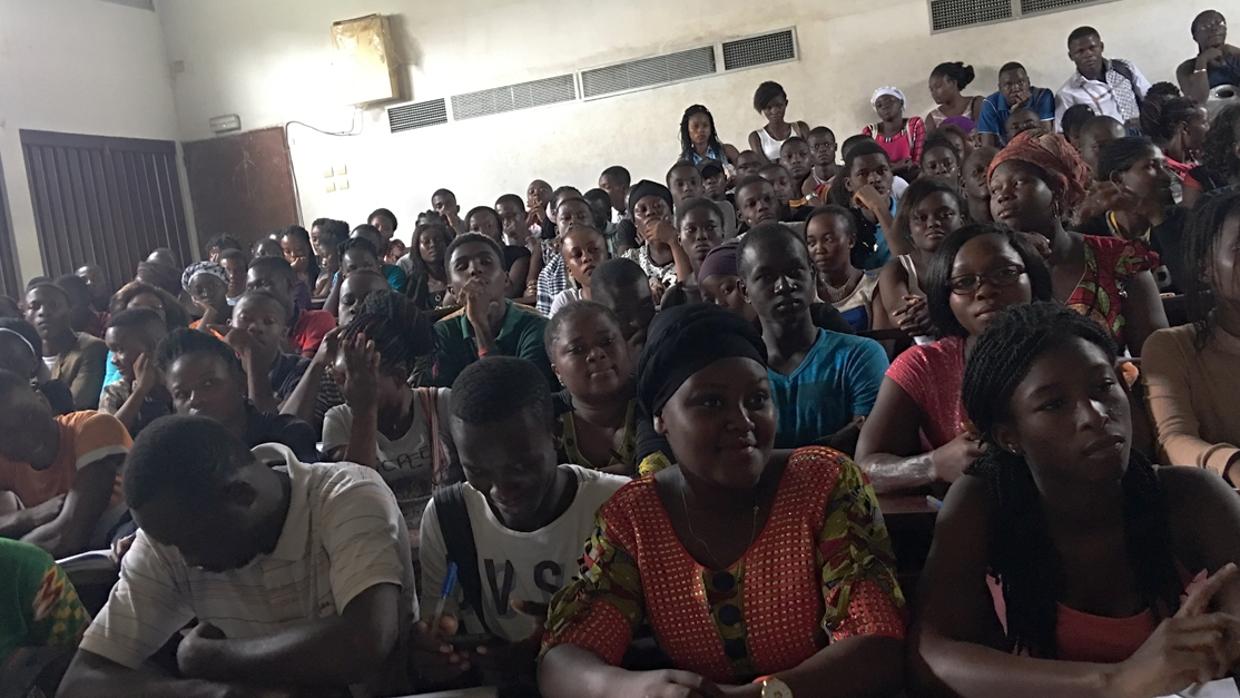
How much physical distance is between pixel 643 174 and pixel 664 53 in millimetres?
1152

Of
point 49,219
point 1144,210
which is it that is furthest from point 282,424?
point 49,219

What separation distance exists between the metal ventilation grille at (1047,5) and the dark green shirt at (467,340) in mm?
6325

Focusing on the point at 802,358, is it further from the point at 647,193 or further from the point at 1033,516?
the point at 647,193

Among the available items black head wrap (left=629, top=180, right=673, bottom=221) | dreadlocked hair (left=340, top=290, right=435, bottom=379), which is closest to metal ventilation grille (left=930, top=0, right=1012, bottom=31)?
black head wrap (left=629, top=180, right=673, bottom=221)

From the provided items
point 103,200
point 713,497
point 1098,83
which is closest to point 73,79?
point 103,200

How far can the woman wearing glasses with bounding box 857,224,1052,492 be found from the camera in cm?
226

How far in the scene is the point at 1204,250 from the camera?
7.02 ft

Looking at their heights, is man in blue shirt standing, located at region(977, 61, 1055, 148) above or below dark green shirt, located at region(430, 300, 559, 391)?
above

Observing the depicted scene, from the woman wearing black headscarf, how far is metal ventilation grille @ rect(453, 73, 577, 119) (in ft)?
27.9

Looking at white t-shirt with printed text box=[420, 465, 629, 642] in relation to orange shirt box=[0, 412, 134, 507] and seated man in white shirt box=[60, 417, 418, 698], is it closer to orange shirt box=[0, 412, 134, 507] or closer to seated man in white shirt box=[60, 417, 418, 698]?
seated man in white shirt box=[60, 417, 418, 698]

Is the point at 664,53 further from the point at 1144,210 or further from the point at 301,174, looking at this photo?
the point at 1144,210

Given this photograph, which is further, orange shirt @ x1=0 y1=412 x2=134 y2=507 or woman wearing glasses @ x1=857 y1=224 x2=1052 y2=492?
orange shirt @ x1=0 y1=412 x2=134 y2=507

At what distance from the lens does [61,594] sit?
2.21m

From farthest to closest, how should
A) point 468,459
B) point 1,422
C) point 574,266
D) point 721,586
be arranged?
point 574,266, point 1,422, point 468,459, point 721,586
